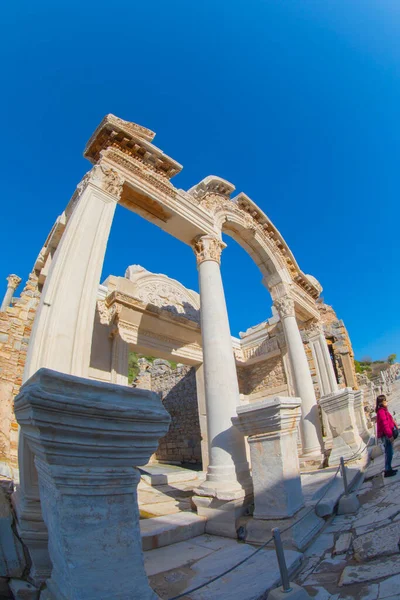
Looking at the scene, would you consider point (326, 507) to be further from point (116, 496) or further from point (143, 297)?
point (143, 297)

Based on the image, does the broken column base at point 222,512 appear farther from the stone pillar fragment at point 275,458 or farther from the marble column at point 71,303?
the marble column at point 71,303

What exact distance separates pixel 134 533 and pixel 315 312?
10374 mm

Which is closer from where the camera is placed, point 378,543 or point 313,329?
point 378,543

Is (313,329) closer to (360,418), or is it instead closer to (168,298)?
(360,418)

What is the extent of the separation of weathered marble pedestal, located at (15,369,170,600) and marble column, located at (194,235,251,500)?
257 centimetres

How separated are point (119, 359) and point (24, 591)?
5381mm

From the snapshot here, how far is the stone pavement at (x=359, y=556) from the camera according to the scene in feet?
6.47

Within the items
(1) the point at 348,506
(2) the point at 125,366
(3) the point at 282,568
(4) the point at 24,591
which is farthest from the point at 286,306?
(4) the point at 24,591

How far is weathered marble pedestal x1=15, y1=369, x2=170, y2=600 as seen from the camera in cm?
143

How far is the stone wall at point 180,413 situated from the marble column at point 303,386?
4.43m

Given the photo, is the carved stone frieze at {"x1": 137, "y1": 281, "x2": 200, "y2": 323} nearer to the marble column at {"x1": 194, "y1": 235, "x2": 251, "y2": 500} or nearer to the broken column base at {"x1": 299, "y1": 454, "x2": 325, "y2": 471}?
the marble column at {"x1": 194, "y1": 235, "x2": 251, "y2": 500}

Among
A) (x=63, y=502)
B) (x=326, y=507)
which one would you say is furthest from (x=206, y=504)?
(x=63, y=502)

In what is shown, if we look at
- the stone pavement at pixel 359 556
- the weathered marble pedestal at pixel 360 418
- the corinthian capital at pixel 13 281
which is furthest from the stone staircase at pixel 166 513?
the corinthian capital at pixel 13 281

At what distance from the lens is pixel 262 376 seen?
11477mm
